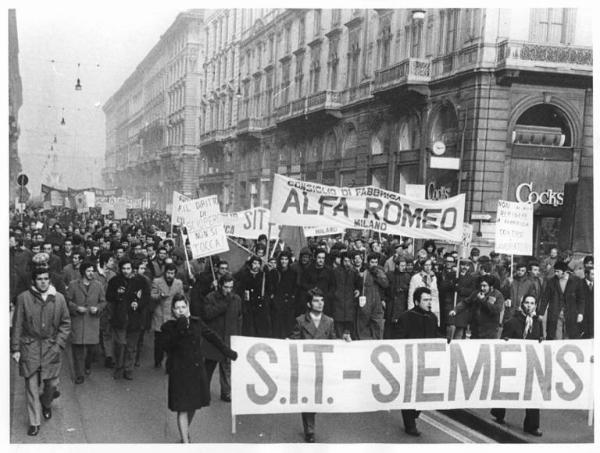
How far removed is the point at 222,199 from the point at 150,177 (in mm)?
6886

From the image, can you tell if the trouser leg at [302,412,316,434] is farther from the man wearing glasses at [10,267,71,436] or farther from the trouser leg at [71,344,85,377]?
the trouser leg at [71,344,85,377]

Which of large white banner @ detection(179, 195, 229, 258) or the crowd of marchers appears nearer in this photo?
the crowd of marchers

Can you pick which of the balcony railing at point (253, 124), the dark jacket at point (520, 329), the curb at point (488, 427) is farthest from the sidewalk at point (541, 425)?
the balcony railing at point (253, 124)

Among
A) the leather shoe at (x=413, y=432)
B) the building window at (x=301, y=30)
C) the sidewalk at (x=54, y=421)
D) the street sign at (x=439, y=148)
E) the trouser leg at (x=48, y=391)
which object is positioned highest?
the building window at (x=301, y=30)

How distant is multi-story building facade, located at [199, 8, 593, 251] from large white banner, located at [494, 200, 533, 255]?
11.7 ft

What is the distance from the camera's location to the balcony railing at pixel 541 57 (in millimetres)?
19156

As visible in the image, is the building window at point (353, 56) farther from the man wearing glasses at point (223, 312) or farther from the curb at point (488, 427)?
the curb at point (488, 427)

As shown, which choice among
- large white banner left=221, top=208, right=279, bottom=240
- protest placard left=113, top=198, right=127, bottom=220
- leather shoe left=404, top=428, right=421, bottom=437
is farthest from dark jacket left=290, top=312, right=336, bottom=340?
protest placard left=113, top=198, right=127, bottom=220

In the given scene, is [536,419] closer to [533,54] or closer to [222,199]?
[533,54]

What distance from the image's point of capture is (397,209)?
9680 mm

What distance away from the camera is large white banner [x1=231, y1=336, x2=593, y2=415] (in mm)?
7480

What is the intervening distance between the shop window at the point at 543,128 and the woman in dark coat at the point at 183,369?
627 inches

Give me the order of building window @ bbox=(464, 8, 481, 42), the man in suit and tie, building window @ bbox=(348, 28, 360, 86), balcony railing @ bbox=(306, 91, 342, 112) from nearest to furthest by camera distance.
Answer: the man in suit and tie < building window @ bbox=(464, 8, 481, 42) < building window @ bbox=(348, 28, 360, 86) < balcony railing @ bbox=(306, 91, 342, 112)
